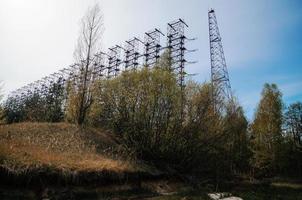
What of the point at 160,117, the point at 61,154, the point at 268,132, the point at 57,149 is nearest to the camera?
the point at 61,154

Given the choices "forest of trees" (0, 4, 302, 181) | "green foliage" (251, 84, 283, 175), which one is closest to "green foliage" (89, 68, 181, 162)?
"forest of trees" (0, 4, 302, 181)

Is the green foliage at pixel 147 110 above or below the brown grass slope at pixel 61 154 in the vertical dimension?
above

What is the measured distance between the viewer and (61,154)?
16500 millimetres

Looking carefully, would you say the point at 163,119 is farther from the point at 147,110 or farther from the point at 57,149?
the point at 57,149

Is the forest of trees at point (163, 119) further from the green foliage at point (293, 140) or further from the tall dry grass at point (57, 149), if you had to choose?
the green foliage at point (293, 140)

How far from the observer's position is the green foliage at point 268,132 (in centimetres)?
3747

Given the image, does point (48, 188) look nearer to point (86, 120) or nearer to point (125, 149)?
point (125, 149)

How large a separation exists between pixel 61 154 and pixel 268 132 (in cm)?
2826

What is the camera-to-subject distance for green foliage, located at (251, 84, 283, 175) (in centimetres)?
3747

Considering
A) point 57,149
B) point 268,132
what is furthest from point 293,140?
point 57,149

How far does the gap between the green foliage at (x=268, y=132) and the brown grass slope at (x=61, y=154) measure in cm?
2056

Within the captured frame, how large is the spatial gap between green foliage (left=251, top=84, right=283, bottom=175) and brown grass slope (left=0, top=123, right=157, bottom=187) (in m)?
Result: 20.6

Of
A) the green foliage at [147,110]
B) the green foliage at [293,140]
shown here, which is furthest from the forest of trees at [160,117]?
the green foliage at [293,140]

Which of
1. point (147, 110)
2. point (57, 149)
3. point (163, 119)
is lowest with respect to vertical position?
point (57, 149)
